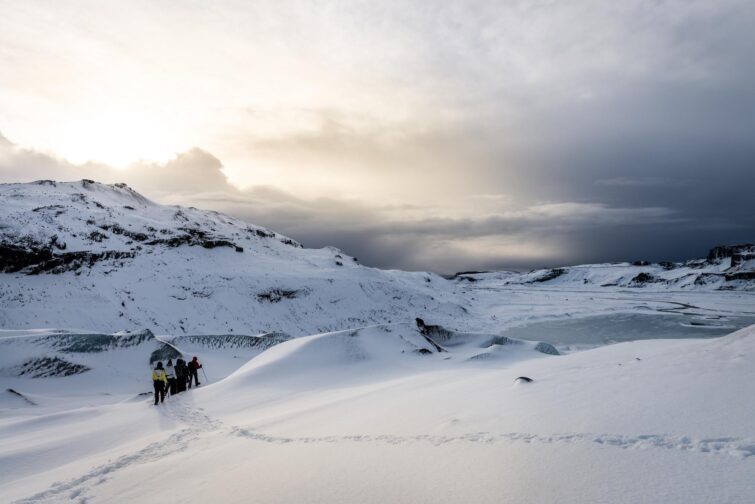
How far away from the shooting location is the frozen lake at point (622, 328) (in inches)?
1574

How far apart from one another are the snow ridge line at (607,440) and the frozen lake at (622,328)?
110 feet

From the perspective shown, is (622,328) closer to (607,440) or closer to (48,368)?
(607,440)

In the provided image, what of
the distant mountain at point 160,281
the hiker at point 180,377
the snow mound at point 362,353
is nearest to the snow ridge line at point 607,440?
the snow mound at point 362,353

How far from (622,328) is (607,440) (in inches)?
1920

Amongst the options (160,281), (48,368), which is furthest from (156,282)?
(48,368)

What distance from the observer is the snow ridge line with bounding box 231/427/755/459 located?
13.2ft

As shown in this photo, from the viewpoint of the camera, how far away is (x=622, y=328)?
46.3 m

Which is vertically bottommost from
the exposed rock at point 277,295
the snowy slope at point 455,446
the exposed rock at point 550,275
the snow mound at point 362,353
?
the exposed rock at point 550,275

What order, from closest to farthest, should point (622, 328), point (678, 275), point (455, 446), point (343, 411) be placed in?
1. point (455, 446)
2. point (343, 411)
3. point (622, 328)
4. point (678, 275)

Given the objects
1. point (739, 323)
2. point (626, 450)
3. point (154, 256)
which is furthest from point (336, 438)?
point (739, 323)

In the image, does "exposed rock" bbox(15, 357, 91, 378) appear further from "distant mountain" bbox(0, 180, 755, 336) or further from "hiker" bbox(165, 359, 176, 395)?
"distant mountain" bbox(0, 180, 755, 336)

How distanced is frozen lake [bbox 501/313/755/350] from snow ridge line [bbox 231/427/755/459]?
3345cm

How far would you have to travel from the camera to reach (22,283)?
37125 millimetres

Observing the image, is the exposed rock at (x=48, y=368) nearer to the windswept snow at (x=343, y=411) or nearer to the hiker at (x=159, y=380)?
the windswept snow at (x=343, y=411)
